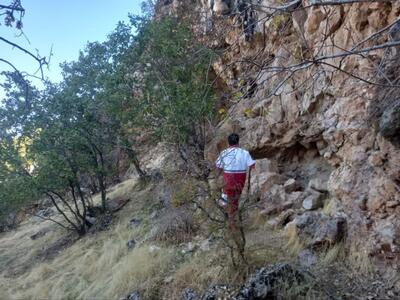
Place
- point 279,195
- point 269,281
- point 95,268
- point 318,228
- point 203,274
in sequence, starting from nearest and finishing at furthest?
1. point 269,281
2. point 203,274
3. point 318,228
4. point 279,195
5. point 95,268

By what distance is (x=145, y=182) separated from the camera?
383 inches

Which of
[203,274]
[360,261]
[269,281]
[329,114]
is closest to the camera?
[269,281]

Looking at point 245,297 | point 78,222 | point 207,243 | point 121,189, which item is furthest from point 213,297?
point 121,189

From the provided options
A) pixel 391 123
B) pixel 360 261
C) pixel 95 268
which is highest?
pixel 391 123

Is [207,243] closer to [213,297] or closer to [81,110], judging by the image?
[213,297]

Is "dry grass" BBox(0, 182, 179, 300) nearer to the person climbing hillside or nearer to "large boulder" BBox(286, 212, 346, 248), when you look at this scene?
the person climbing hillside

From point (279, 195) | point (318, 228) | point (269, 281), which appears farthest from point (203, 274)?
point (279, 195)

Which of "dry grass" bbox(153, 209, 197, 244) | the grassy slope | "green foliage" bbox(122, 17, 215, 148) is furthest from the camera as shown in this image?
"green foliage" bbox(122, 17, 215, 148)

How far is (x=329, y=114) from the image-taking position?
5.45 m

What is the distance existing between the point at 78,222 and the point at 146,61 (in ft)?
12.0

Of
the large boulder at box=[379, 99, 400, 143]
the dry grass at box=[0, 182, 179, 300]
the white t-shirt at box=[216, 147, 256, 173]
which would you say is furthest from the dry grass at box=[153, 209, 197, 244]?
the large boulder at box=[379, 99, 400, 143]

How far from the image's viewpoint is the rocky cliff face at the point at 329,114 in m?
3.63

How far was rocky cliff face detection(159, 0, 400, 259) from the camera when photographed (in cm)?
363

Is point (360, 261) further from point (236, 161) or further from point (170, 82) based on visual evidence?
point (170, 82)
